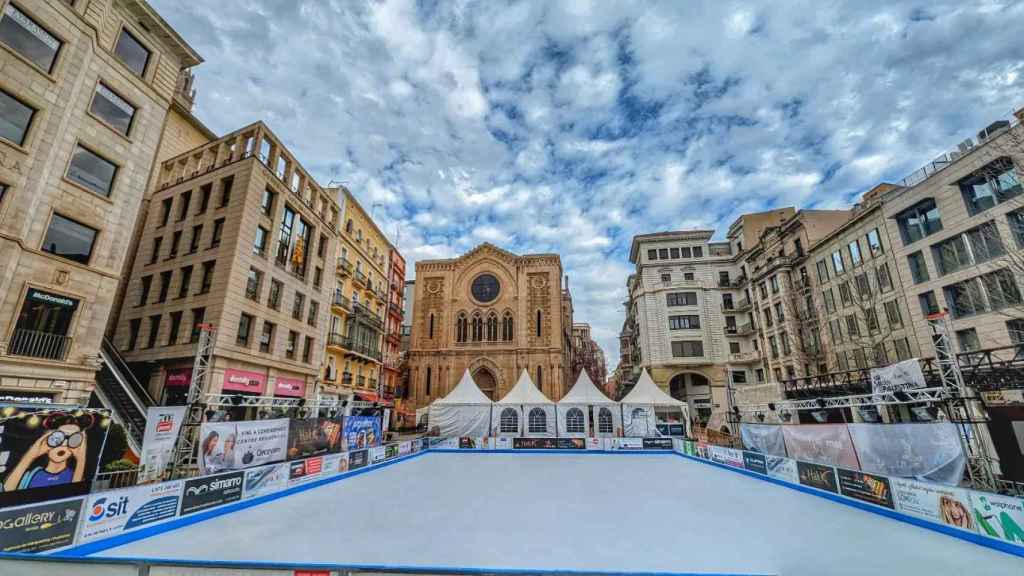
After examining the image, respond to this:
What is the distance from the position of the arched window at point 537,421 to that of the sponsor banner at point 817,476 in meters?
16.4

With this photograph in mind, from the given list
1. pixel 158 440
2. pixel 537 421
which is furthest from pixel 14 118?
pixel 537 421

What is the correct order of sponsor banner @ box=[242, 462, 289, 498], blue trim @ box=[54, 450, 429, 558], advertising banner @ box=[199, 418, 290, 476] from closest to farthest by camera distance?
blue trim @ box=[54, 450, 429, 558]
sponsor banner @ box=[242, 462, 289, 498]
advertising banner @ box=[199, 418, 290, 476]

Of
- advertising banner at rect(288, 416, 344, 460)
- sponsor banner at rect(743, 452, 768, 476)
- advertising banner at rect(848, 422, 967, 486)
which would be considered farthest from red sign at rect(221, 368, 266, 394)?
advertising banner at rect(848, 422, 967, 486)

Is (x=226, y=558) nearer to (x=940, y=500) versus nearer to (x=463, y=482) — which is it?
(x=463, y=482)

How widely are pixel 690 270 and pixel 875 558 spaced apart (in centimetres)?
3549

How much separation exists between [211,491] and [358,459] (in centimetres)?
740

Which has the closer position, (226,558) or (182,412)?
(226,558)

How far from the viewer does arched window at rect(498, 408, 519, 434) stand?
28031mm

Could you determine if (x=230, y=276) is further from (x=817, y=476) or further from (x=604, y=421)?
(x=817, y=476)

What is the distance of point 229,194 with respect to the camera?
70.7 ft

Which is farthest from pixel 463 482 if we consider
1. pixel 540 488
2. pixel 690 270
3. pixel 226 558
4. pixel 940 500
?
pixel 690 270

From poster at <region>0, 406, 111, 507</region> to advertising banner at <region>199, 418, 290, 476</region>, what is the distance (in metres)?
2.62

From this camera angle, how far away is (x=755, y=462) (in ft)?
52.0

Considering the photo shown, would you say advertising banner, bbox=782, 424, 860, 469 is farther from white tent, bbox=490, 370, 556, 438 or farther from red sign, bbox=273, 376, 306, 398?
red sign, bbox=273, 376, 306, 398
